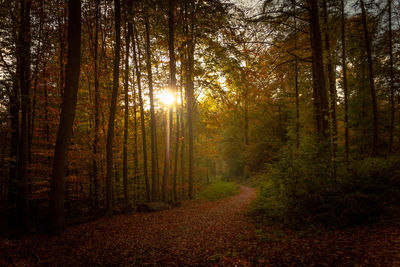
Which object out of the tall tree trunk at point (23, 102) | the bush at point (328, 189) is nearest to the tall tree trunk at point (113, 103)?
the tall tree trunk at point (23, 102)

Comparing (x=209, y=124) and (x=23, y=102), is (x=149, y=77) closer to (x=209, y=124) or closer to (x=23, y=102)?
(x=209, y=124)

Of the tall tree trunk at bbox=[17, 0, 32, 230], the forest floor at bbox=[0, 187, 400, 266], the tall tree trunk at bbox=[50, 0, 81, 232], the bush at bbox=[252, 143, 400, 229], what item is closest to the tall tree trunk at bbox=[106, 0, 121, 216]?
the forest floor at bbox=[0, 187, 400, 266]

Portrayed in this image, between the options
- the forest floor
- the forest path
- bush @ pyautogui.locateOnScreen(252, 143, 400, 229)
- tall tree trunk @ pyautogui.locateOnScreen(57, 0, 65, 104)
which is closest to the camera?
the forest floor

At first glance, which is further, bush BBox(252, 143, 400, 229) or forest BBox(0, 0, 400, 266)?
bush BBox(252, 143, 400, 229)

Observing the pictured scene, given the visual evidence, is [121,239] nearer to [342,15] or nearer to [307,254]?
[307,254]

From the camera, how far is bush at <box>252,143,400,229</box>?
16.9 feet

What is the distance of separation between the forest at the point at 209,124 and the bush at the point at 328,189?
0.04m

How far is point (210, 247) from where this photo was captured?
5.09 metres

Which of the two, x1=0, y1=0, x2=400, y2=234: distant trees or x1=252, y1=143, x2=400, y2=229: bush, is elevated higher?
x1=0, y1=0, x2=400, y2=234: distant trees

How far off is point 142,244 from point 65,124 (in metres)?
4.40

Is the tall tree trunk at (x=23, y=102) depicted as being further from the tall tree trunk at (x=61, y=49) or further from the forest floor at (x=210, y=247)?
the forest floor at (x=210, y=247)

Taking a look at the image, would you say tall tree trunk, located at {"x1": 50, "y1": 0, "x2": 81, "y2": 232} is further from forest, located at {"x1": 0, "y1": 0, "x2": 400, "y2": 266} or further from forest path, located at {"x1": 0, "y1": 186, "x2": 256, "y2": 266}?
forest path, located at {"x1": 0, "y1": 186, "x2": 256, "y2": 266}

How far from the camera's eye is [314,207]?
582 cm

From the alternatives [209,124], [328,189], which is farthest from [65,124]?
[209,124]
